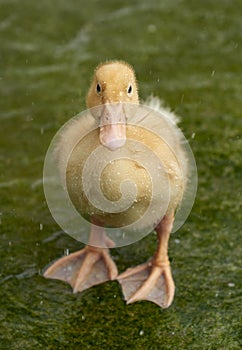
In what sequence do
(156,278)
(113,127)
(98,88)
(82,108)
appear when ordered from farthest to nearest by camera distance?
1. (82,108)
2. (156,278)
3. (98,88)
4. (113,127)

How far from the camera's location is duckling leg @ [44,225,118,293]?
270 centimetres

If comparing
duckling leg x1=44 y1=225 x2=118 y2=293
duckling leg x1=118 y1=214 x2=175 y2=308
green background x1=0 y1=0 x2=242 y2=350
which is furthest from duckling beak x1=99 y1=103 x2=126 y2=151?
green background x1=0 y1=0 x2=242 y2=350

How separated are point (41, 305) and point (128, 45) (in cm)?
262

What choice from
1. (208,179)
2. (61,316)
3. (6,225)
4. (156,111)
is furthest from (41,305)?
(208,179)

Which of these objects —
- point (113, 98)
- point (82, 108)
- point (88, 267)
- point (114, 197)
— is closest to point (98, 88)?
point (113, 98)

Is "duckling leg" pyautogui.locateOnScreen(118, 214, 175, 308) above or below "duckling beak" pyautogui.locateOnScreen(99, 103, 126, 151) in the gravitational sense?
below

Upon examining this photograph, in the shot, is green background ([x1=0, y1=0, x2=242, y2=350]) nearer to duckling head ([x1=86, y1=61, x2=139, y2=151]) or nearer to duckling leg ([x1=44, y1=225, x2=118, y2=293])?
duckling leg ([x1=44, y1=225, x2=118, y2=293])

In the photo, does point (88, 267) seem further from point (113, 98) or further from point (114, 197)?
point (113, 98)

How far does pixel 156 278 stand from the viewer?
2.66 m

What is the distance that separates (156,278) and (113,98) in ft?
2.61

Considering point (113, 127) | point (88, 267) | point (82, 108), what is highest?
point (113, 127)

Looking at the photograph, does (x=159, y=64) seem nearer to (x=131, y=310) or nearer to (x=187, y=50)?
(x=187, y=50)

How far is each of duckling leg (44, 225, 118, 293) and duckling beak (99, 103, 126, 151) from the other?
571 mm

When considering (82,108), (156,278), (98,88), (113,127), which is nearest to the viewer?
(113,127)
